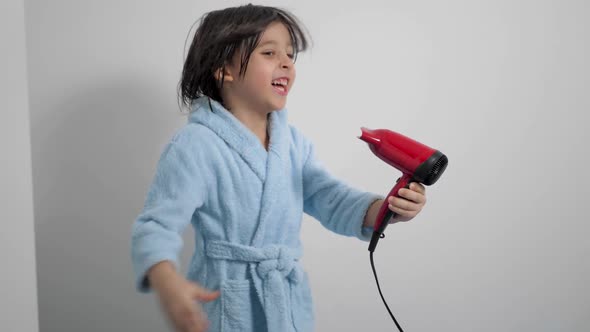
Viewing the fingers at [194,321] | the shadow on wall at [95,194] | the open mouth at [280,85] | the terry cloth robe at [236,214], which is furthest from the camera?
the shadow on wall at [95,194]

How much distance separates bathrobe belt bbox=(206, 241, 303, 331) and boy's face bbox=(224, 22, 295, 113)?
28 cm

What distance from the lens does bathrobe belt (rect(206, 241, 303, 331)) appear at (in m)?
0.90

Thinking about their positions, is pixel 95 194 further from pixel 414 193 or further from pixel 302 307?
pixel 414 193

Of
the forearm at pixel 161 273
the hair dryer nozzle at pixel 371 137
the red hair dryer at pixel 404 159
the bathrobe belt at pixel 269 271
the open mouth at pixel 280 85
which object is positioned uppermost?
the open mouth at pixel 280 85

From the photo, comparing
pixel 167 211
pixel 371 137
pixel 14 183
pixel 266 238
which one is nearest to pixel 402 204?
pixel 371 137

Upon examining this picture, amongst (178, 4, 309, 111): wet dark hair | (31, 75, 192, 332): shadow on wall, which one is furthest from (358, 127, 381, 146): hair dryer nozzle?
(31, 75, 192, 332): shadow on wall

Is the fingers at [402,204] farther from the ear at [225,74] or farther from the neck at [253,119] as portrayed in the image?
the ear at [225,74]

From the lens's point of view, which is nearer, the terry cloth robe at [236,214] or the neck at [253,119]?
the terry cloth robe at [236,214]

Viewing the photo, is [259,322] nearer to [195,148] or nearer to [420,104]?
[195,148]

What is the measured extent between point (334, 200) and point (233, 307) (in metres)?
0.31

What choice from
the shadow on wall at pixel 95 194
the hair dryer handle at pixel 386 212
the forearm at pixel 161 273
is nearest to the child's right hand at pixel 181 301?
the forearm at pixel 161 273

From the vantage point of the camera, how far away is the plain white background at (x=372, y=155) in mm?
1158

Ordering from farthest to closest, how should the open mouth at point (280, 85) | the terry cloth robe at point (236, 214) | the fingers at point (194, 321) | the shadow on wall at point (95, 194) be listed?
the shadow on wall at point (95, 194)
the open mouth at point (280, 85)
the terry cloth robe at point (236, 214)
the fingers at point (194, 321)

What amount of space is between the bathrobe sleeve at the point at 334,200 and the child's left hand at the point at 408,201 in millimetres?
94
